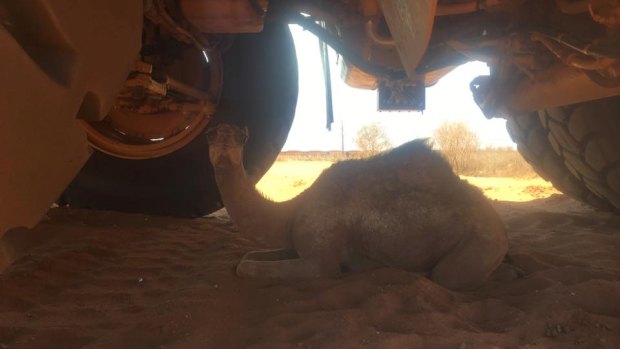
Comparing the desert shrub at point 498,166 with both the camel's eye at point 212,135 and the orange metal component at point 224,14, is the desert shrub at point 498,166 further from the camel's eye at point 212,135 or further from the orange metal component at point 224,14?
the orange metal component at point 224,14

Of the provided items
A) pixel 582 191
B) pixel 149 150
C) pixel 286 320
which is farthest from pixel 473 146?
pixel 286 320

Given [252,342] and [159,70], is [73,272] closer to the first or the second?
[159,70]

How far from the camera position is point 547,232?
4211 mm

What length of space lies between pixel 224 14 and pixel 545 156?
121 inches

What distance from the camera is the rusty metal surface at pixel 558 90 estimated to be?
2492mm

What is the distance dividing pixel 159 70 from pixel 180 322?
1.44 metres

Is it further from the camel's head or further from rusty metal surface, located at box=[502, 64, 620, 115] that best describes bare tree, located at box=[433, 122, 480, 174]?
the camel's head

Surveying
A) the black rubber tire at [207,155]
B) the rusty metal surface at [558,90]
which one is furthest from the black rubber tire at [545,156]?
the black rubber tire at [207,155]

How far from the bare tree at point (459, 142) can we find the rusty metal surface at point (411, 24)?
1307 centimetres

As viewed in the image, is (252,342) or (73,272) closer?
(252,342)

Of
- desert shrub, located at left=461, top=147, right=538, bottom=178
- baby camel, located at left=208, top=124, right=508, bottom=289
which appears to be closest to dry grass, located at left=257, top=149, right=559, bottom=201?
desert shrub, located at left=461, top=147, right=538, bottom=178

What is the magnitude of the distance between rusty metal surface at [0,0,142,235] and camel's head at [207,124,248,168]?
4.99 ft

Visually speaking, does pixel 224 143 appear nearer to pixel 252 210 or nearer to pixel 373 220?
pixel 252 210

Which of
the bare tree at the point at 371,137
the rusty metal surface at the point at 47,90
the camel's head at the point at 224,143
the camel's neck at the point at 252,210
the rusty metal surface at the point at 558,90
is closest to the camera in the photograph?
the rusty metal surface at the point at 47,90
